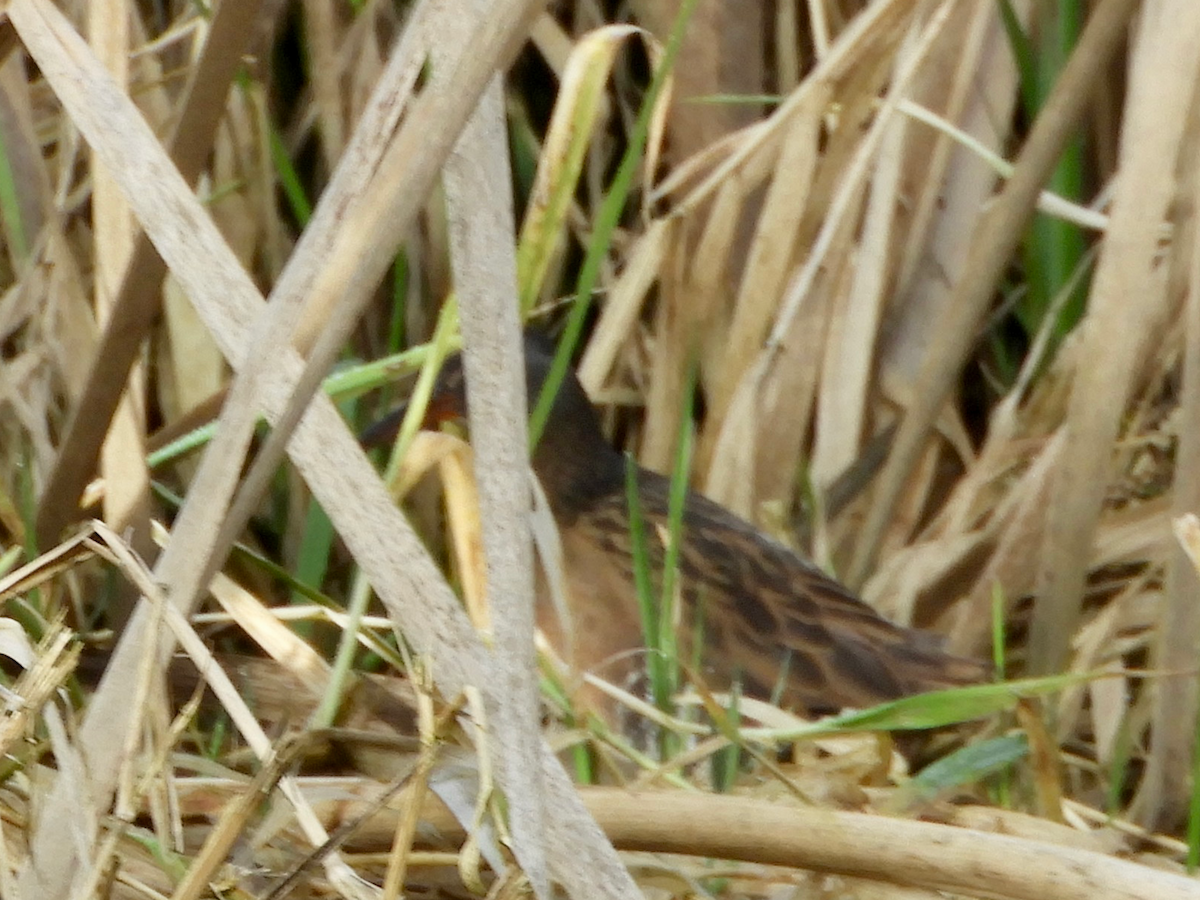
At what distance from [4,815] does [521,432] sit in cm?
39

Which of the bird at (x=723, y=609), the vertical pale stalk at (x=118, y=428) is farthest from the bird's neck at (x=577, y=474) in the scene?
the vertical pale stalk at (x=118, y=428)

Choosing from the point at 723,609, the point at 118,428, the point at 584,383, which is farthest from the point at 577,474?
the point at 118,428

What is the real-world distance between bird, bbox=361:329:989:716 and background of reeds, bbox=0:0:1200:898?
65 mm

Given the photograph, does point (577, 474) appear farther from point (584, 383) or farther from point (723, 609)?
point (723, 609)

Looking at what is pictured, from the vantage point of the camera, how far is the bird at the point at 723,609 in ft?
4.86

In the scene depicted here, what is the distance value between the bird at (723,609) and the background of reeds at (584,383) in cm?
7

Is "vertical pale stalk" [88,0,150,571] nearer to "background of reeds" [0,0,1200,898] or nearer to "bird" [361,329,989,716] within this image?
"background of reeds" [0,0,1200,898]

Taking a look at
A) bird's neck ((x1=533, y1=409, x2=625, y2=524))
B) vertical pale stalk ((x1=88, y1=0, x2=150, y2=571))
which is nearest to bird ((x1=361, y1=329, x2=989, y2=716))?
bird's neck ((x1=533, y1=409, x2=625, y2=524))

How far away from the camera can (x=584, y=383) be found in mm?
1762

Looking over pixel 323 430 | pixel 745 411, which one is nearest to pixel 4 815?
pixel 323 430

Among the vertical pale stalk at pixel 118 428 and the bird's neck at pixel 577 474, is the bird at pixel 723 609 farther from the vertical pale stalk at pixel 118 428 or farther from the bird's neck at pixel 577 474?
the vertical pale stalk at pixel 118 428

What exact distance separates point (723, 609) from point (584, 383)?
12.2 inches

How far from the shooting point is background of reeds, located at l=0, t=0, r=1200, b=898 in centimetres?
80

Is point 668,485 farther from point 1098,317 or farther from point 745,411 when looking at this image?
point 1098,317
